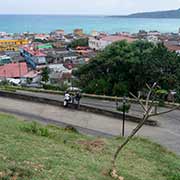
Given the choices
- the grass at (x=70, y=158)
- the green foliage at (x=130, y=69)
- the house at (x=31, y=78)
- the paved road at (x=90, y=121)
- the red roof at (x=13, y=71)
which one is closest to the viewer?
the grass at (x=70, y=158)

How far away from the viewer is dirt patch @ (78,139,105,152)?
6.60 meters

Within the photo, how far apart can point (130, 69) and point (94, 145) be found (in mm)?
11953

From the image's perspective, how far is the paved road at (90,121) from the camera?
941 centimetres

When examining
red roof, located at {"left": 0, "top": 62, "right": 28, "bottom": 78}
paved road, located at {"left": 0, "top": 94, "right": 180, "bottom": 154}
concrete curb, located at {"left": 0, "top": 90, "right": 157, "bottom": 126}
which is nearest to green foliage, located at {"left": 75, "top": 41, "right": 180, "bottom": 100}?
paved road, located at {"left": 0, "top": 94, "right": 180, "bottom": 154}

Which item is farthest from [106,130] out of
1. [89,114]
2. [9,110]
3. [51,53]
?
[51,53]

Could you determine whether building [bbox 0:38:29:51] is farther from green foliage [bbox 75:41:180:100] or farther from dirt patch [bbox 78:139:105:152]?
dirt patch [bbox 78:139:105:152]

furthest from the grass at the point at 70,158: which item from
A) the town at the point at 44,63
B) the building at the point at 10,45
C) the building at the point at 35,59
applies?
the building at the point at 10,45

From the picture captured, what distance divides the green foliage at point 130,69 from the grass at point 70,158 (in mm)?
8914

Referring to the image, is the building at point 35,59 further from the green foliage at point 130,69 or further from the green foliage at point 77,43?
the green foliage at point 130,69

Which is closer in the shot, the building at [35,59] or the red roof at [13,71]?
the red roof at [13,71]

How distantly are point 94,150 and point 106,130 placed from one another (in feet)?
10.7

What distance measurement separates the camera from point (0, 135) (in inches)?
243

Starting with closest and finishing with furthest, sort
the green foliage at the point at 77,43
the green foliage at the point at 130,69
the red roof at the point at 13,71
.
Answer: the green foliage at the point at 130,69
the red roof at the point at 13,71
the green foliage at the point at 77,43

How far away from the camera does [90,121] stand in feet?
34.8
